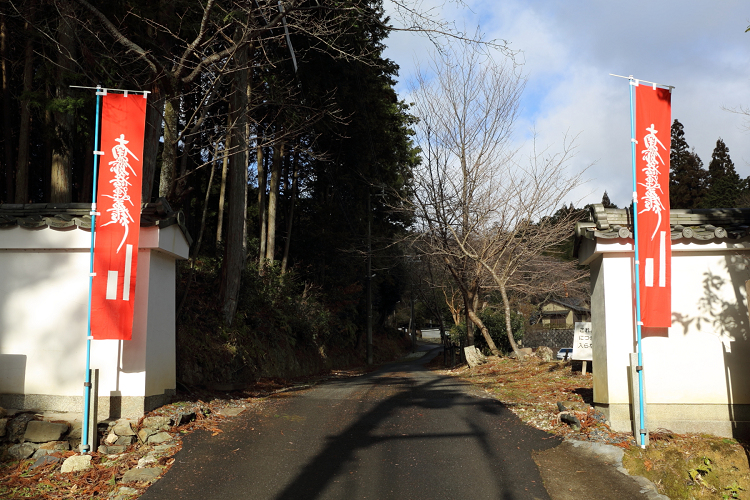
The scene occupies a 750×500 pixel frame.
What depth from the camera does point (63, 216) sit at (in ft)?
24.1

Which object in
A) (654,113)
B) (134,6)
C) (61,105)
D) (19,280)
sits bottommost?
(19,280)

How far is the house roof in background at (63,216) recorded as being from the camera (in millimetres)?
7266

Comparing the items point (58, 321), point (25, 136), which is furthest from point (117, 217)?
point (25, 136)

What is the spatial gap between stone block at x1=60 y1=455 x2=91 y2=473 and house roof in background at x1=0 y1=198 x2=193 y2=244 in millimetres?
2853

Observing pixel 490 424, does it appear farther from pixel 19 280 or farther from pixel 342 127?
pixel 342 127

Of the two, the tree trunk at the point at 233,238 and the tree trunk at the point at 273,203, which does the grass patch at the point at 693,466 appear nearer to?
the tree trunk at the point at 233,238

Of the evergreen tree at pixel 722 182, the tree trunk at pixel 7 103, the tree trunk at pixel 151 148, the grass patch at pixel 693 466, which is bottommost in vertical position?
the grass patch at pixel 693 466

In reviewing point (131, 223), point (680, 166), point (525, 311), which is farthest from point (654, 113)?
point (680, 166)

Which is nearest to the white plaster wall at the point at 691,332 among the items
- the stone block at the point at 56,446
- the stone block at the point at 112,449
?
the stone block at the point at 112,449

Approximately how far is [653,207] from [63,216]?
7.58 m

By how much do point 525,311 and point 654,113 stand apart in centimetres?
3098

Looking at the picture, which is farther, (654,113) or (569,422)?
(569,422)

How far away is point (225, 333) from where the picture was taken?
12984mm

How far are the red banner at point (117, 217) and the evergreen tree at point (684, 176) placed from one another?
41.4m
